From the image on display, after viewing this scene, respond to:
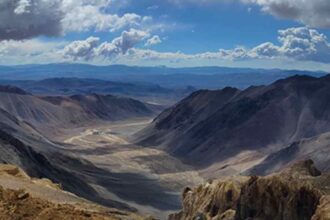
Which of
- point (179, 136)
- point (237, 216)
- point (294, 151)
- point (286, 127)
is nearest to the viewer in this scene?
point (237, 216)

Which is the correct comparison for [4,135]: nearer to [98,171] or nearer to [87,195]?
[87,195]

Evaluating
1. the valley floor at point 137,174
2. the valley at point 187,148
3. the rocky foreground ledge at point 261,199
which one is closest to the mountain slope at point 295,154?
the valley at point 187,148

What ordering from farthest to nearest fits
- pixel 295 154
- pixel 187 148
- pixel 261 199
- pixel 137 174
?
pixel 187 148 < pixel 137 174 < pixel 295 154 < pixel 261 199

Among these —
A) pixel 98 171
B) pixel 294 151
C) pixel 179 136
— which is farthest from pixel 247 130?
pixel 98 171

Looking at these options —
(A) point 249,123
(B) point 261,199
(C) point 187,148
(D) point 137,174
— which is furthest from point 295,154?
(B) point 261,199

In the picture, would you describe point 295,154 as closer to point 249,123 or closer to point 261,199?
point 249,123

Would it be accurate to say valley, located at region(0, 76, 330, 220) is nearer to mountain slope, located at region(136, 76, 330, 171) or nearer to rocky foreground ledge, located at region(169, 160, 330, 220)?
mountain slope, located at region(136, 76, 330, 171)
